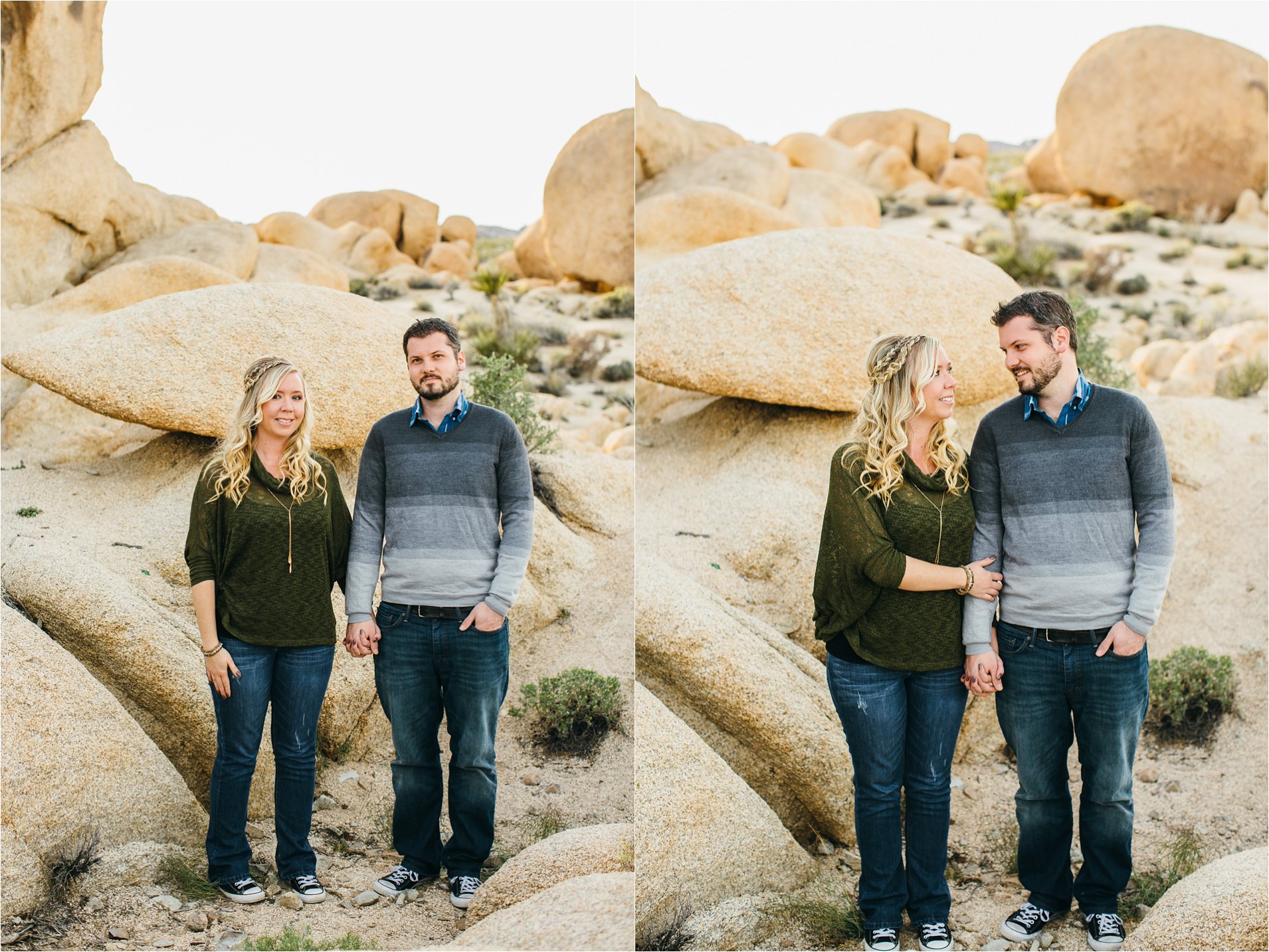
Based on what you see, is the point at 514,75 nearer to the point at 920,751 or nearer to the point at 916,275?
the point at 916,275

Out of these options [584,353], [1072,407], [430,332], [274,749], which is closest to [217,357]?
[430,332]

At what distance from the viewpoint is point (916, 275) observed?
6.11 m

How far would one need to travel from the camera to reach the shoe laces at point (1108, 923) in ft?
12.5

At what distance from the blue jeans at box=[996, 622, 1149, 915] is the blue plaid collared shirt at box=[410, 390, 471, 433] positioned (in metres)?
2.20

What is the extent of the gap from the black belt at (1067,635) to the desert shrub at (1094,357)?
3.78 meters

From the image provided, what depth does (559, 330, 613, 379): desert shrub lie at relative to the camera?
5895mm

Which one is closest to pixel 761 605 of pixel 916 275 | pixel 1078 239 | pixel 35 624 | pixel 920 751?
pixel 920 751

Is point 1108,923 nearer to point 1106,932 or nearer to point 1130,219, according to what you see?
point 1106,932

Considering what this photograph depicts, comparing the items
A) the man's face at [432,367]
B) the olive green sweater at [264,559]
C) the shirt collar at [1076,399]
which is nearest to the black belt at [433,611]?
the olive green sweater at [264,559]

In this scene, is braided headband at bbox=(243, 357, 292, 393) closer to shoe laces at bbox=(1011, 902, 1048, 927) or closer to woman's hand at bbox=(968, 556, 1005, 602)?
woman's hand at bbox=(968, 556, 1005, 602)

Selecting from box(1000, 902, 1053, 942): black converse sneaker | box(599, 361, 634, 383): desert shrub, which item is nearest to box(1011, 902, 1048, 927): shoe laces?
box(1000, 902, 1053, 942): black converse sneaker

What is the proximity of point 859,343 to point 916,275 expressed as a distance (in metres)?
0.56

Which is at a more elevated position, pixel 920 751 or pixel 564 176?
pixel 564 176

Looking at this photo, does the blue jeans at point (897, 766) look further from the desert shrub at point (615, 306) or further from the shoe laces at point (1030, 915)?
the desert shrub at point (615, 306)
